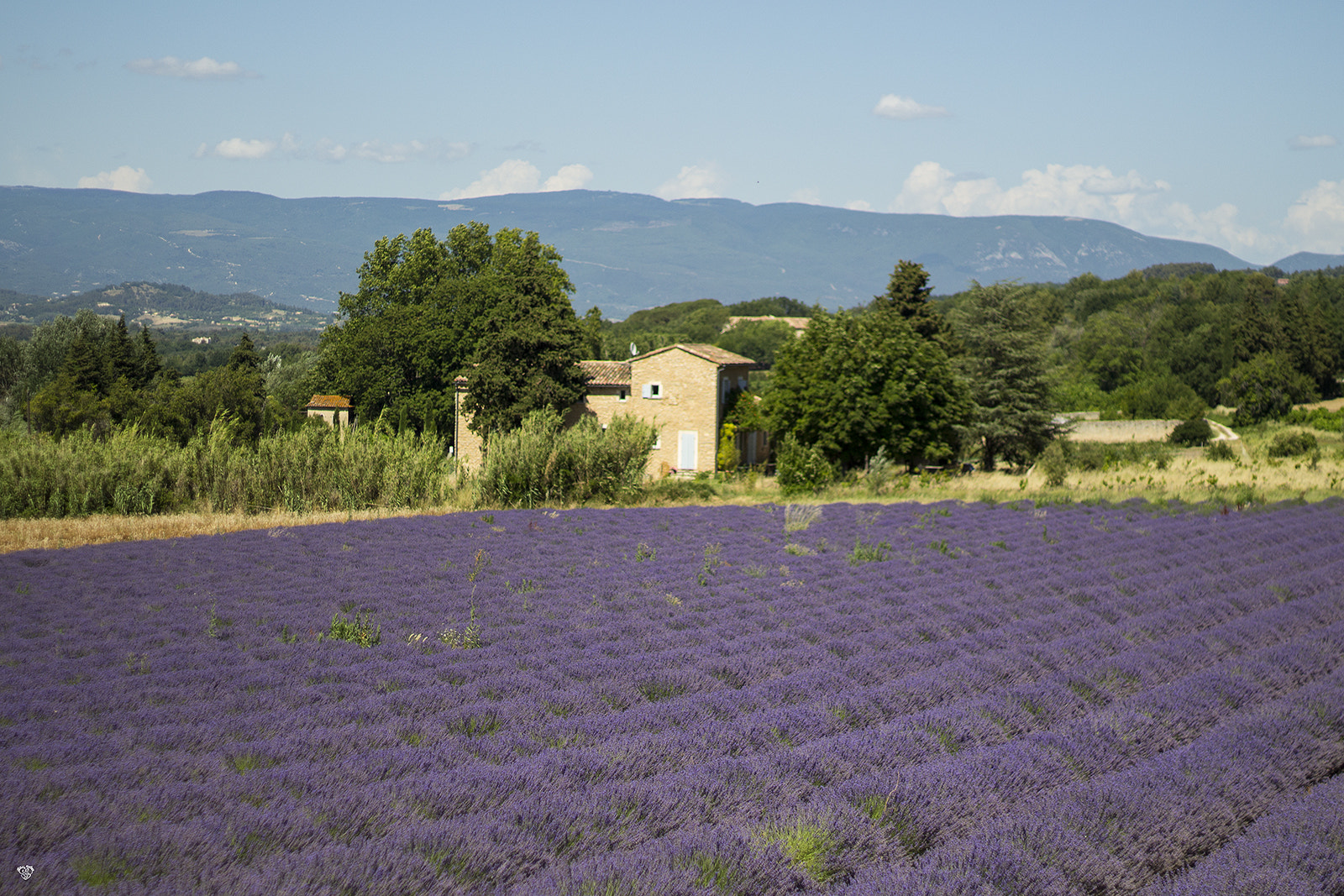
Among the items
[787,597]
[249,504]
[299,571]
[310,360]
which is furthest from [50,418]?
[787,597]

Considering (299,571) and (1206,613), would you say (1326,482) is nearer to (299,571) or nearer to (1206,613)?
(1206,613)

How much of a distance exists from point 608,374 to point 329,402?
79.4 ft

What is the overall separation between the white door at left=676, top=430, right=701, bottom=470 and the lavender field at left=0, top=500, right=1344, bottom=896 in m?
25.4

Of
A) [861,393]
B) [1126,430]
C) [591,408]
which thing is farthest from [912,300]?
[1126,430]

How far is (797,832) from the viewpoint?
16.3 feet

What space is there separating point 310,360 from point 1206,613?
83239 millimetres

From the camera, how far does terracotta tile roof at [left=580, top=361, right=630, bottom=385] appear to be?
4038cm

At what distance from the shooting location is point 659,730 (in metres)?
6.74

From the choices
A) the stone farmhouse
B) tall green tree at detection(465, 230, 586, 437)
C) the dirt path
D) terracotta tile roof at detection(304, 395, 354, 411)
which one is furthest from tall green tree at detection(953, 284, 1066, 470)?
terracotta tile roof at detection(304, 395, 354, 411)

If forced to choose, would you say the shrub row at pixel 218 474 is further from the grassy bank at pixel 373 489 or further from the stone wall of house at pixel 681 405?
the stone wall of house at pixel 681 405

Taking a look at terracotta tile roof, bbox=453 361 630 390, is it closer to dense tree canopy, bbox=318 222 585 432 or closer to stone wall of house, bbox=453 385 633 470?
stone wall of house, bbox=453 385 633 470

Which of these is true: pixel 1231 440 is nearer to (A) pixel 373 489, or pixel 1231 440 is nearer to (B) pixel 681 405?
(B) pixel 681 405

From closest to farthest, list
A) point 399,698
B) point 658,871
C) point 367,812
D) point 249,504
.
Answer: point 658,871
point 367,812
point 399,698
point 249,504

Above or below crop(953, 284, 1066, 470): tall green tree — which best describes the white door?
below
